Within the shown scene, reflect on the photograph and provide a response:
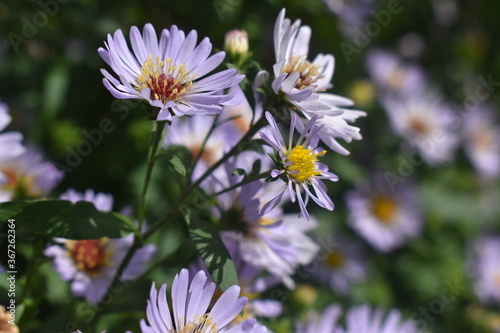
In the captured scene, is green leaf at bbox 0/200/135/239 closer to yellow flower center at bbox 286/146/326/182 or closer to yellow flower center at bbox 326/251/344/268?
yellow flower center at bbox 286/146/326/182

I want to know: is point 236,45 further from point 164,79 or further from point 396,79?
point 396,79

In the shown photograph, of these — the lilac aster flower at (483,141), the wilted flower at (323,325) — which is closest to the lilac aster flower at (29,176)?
the wilted flower at (323,325)

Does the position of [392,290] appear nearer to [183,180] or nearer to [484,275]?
[484,275]

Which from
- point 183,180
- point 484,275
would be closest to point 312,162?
point 183,180

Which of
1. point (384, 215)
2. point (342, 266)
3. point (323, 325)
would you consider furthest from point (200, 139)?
point (384, 215)

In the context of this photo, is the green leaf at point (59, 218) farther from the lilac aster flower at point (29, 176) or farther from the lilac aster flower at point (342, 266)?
the lilac aster flower at point (342, 266)
